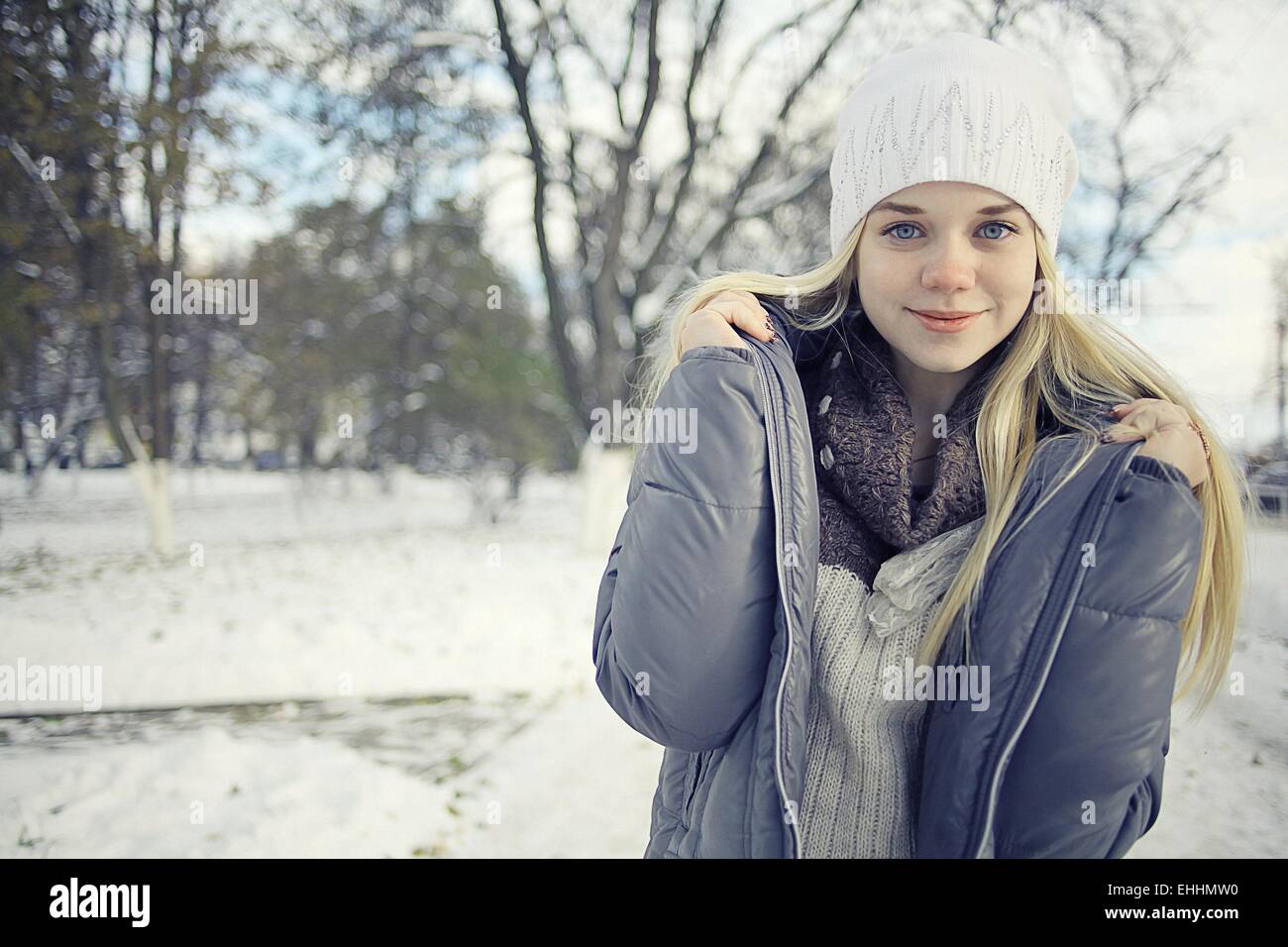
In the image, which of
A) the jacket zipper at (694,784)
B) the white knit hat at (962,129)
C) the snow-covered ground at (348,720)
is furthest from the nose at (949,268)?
the snow-covered ground at (348,720)

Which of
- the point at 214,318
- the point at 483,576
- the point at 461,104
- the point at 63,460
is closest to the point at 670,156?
the point at 461,104

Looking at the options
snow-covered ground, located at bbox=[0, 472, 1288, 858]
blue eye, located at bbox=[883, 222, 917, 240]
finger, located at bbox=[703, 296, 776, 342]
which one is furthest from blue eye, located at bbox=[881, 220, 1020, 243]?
snow-covered ground, located at bbox=[0, 472, 1288, 858]

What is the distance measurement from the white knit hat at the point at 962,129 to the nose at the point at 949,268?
11cm

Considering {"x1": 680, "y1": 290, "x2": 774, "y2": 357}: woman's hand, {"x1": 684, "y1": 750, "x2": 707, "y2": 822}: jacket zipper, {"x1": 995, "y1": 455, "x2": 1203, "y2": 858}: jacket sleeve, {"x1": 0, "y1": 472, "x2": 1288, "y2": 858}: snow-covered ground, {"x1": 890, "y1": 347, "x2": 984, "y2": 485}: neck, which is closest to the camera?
{"x1": 995, "y1": 455, "x2": 1203, "y2": 858}: jacket sleeve

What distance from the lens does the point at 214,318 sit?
13.0 m

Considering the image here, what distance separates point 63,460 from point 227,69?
555cm

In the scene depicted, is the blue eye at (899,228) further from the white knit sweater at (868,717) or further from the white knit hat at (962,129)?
the white knit sweater at (868,717)

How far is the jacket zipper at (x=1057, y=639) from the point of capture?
3.51ft

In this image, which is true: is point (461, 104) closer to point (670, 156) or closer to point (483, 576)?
point (670, 156)

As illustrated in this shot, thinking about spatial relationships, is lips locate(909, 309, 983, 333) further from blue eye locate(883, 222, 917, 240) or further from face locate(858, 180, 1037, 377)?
blue eye locate(883, 222, 917, 240)

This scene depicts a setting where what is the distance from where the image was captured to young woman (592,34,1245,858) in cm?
109

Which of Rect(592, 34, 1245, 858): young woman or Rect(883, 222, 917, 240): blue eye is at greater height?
Rect(883, 222, 917, 240): blue eye

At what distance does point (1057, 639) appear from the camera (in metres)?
1.07

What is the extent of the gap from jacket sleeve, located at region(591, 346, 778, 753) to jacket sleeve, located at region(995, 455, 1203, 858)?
397mm
